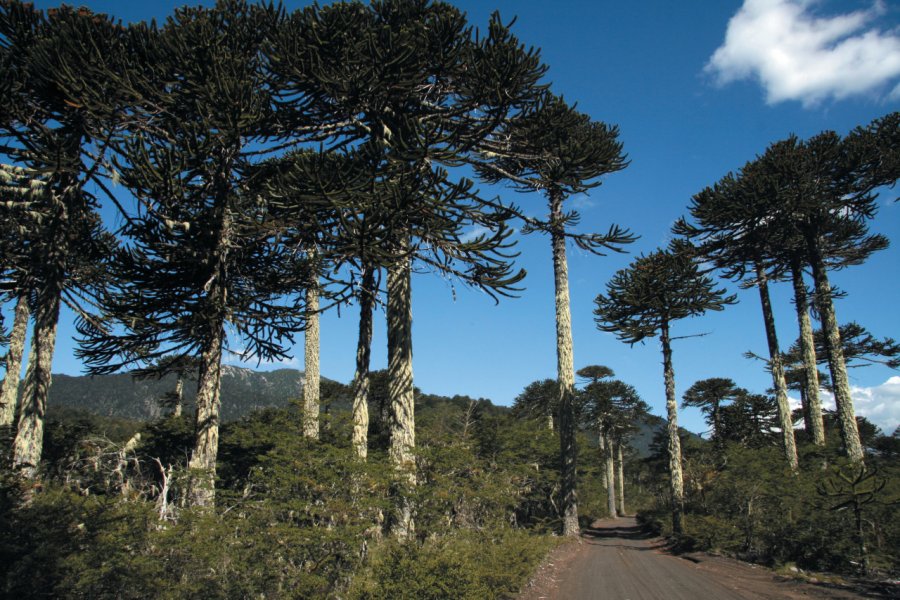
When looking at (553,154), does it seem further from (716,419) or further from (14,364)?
(716,419)

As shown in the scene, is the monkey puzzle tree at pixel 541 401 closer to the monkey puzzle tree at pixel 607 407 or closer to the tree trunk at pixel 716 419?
the monkey puzzle tree at pixel 607 407

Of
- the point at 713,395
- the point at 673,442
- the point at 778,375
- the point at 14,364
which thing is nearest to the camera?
the point at 14,364

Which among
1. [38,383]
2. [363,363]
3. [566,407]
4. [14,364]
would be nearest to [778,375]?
[566,407]

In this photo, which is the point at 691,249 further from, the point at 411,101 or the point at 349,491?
the point at 349,491

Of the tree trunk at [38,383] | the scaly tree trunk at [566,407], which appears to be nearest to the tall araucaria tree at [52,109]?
the tree trunk at [38,383]

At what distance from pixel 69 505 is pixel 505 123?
30.3 feet

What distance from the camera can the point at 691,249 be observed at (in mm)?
19281

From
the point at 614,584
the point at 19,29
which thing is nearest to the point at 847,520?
the point at 614,584

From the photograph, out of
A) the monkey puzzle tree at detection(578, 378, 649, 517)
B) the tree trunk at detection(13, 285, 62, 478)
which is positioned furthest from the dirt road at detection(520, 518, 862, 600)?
the monkey puzzle tree at detection(578, 378, 649, 517)

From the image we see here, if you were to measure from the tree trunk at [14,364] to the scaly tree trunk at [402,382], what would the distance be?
12069mm

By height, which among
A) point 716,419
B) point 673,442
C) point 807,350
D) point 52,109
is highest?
point 52,109

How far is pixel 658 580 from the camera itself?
9500 millimetres

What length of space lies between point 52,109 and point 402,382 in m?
8.09

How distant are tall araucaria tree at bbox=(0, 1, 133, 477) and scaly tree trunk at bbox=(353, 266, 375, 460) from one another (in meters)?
5.06
